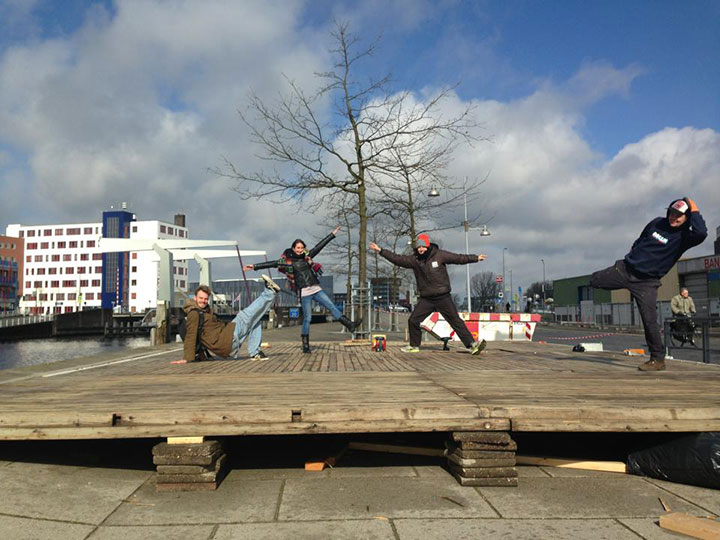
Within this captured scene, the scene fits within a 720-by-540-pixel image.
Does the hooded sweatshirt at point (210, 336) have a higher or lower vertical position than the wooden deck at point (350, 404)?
higher

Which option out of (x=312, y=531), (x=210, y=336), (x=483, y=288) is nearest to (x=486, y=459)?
(x=312, y=531)

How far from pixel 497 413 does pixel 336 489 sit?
105 cm

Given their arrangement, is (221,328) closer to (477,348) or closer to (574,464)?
(477,348)

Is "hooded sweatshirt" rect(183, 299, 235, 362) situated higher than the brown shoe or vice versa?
"hooded sweatshirt" rect(183, 299, 235, 362)

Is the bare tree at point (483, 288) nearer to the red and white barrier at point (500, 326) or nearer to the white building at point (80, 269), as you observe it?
the white building at point (80, 269)

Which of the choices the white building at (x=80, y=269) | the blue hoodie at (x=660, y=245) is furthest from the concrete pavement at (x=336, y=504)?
the white building at (x=80, y=269)

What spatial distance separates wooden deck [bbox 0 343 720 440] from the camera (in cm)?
324

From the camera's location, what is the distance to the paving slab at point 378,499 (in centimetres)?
289

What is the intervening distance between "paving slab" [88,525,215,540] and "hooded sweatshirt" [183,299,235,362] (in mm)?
4703

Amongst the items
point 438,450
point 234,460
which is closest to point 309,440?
point 234,460

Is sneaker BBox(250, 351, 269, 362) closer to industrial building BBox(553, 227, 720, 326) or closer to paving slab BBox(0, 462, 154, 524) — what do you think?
paving slab BBox(0, 462, 154, 524)

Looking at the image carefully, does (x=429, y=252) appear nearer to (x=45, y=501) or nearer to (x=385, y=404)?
(x=385, y=404)

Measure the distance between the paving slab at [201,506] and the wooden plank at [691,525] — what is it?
1.92m

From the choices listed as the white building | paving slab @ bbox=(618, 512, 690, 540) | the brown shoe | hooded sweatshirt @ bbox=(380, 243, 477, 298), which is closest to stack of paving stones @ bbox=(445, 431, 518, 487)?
paving slab @ bbox=(618, 512, 690, 540)
